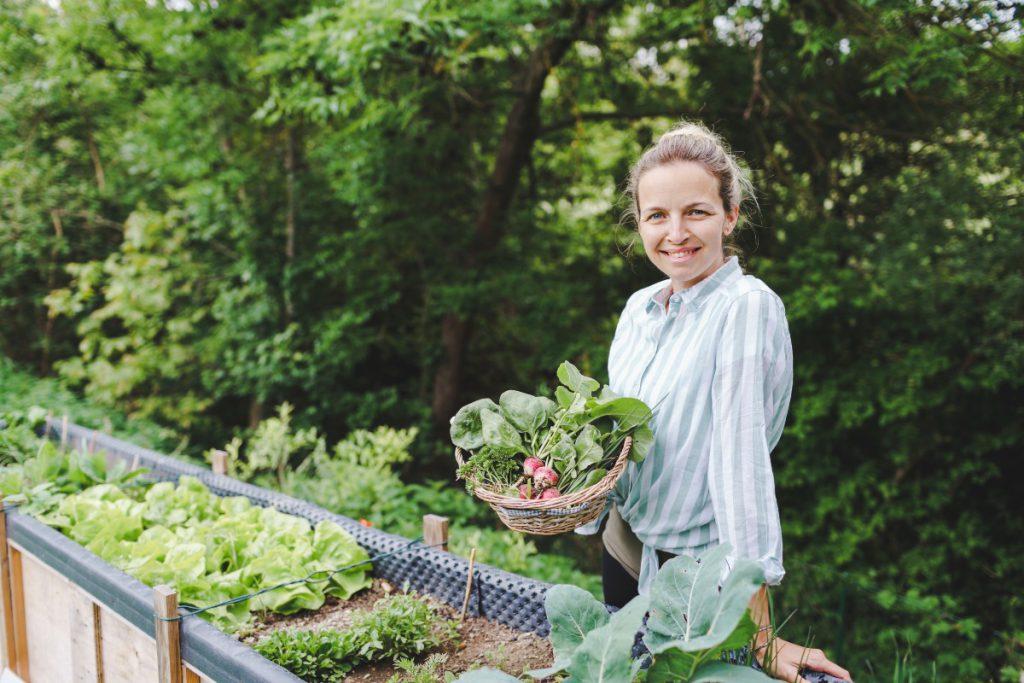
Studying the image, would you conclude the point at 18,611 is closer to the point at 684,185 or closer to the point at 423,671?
the point at 423,671

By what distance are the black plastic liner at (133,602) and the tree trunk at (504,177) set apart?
4.00 m

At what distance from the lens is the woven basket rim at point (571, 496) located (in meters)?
1.35

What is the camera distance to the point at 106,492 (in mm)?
3105

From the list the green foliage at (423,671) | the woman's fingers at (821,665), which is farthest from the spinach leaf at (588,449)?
the green foliage at (423,671)

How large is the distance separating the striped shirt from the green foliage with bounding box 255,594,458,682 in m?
0.71

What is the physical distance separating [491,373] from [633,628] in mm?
6226

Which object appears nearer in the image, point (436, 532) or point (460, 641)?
point (460, 641)

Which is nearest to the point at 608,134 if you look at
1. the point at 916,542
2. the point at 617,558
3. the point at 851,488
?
the point at 851,488

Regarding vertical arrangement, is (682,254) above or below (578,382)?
above

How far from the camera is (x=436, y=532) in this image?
2555 millimetres

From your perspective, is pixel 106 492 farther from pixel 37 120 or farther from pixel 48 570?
pixel 37 120

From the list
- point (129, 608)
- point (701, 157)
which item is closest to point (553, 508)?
point (701, 157)

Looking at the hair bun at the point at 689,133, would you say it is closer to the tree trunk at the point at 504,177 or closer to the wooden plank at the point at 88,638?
the wooden plank at the point at 88,638

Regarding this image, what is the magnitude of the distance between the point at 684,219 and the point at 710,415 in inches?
16.1
